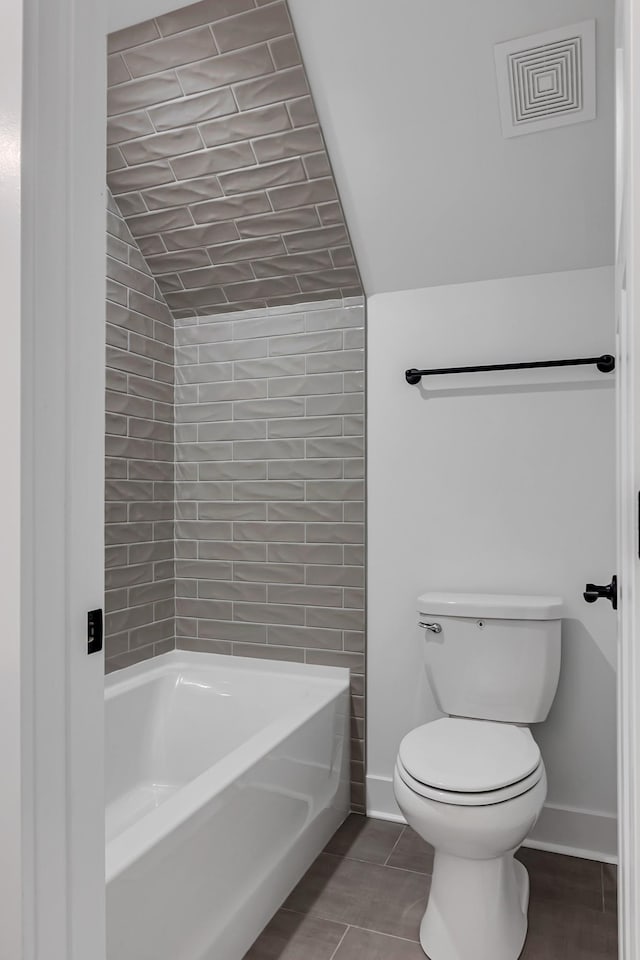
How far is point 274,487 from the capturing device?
262 centimetres

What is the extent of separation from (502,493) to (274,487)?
0.84 meters

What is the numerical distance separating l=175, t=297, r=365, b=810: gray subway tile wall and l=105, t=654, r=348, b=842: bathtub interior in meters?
0.16

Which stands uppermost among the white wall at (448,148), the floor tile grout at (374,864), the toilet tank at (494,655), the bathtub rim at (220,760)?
the white wall at (448,148)

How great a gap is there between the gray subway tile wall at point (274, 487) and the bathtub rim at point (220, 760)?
0.16 feet

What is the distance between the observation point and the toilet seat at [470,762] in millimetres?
1635

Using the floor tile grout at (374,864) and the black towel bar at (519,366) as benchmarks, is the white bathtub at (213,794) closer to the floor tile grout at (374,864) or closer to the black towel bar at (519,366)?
the floor tile grout at (374,864)

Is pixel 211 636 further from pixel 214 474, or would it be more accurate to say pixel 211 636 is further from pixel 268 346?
pixel 268 346

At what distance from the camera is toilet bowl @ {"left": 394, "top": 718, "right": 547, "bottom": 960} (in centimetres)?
163

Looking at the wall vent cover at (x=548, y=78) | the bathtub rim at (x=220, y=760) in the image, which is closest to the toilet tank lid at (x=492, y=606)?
the bathtub rim at (x=220, y=760)

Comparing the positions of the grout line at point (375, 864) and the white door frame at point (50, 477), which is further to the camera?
the grout line at point (375, 864)

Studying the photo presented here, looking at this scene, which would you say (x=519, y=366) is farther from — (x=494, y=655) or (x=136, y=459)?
(x=136, y=459)

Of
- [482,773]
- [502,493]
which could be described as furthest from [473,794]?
[502,493]

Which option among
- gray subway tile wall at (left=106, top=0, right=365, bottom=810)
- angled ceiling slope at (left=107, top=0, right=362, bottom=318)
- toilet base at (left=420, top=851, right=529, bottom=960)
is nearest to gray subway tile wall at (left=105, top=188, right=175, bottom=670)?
gray subway tile wall at (left=106, top=0, right=365, bottom=810)

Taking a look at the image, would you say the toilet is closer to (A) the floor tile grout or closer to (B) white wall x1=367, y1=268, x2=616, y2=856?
(B) white wall x1=367, y1=268, x2=616, y2=856
